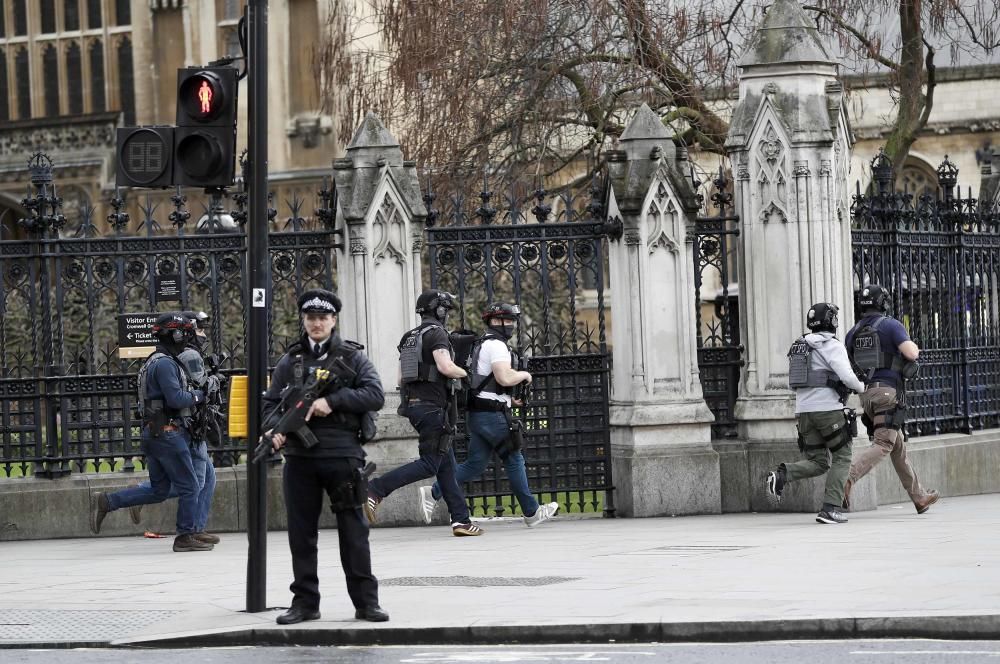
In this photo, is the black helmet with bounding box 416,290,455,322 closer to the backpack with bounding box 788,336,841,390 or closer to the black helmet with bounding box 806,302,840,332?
the backpack with bounding box 788,336,841,390

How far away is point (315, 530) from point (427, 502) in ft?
18.9

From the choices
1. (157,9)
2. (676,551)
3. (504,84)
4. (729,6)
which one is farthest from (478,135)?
(157,9)

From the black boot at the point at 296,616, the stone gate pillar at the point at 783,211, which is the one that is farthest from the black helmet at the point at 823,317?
the black boot at the point at 296,616

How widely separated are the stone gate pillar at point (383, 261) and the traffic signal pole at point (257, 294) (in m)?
5.34

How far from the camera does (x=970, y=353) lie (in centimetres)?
1944

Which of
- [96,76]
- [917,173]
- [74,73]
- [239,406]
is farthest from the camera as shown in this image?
[917,173]

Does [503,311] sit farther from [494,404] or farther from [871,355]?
[871,355]

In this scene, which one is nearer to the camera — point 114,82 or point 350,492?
point 350,492

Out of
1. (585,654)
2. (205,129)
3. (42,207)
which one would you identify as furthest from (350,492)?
(42,207)

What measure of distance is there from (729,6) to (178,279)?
9.89m

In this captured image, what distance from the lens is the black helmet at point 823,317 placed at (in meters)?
14.9

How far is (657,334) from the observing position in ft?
53.9

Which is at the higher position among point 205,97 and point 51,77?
point 51,77

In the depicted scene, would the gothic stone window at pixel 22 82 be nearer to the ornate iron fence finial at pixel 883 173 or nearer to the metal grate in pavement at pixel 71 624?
the ornate iron fence finial at pixel 883 173
